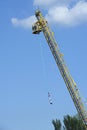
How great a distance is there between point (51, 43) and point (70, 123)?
31560 millimetres

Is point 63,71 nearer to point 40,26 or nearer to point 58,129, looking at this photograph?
point 40,26

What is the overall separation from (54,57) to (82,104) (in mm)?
7852

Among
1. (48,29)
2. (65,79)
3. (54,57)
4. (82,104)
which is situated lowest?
(82,104)

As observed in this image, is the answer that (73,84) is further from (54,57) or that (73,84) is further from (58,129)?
(58,129)

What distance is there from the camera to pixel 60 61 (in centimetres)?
5319

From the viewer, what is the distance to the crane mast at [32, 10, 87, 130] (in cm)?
5188

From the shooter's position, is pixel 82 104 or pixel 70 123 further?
pixel 70 123

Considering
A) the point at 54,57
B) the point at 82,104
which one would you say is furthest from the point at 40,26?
the point at 82,104

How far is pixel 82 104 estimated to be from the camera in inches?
2041

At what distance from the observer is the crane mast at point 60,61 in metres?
51.9

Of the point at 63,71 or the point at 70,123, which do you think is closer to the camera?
the point at 63,71

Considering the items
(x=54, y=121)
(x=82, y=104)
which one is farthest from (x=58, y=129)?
(x=82, y=104)

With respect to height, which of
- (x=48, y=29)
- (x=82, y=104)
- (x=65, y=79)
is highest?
→ (x=48, y=29)

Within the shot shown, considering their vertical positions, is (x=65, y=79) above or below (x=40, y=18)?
below
